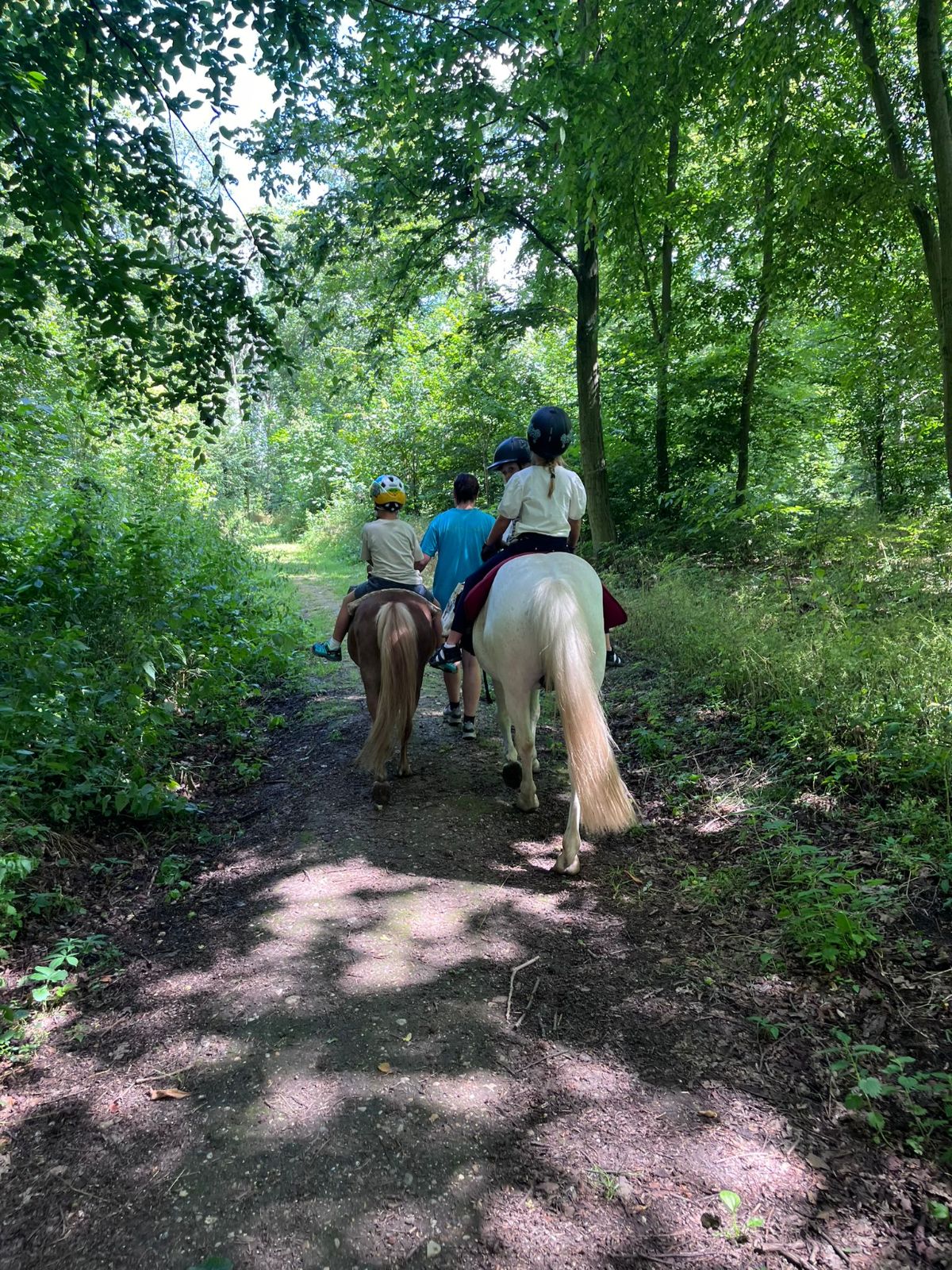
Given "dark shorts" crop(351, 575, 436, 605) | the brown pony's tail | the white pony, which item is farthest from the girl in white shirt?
"dark shorts" crop(351, 575, 436, 605)

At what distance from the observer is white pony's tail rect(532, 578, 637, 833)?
3.63 meters

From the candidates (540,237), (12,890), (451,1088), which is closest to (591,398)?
(540,237)

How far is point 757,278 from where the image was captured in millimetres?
9984

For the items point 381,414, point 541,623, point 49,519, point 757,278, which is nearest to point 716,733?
point 541,623

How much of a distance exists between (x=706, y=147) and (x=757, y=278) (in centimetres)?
267

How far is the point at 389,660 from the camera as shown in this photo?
187 inches

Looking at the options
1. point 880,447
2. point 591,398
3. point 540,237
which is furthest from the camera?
point 880,447

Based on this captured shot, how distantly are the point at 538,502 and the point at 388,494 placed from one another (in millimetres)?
1531

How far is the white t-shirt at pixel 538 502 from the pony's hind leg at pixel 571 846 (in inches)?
69.1

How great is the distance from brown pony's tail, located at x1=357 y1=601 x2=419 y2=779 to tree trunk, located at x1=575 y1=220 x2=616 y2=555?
7.32m

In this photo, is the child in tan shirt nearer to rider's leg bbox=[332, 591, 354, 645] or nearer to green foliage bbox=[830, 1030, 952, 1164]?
rider's leg bbox=[332, 591, 354, 645]

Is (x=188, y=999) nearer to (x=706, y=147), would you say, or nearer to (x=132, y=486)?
(x=132, y=486)

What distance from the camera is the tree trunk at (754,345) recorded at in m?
8.82

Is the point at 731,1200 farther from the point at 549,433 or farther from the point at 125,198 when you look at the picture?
the point at 125,198
